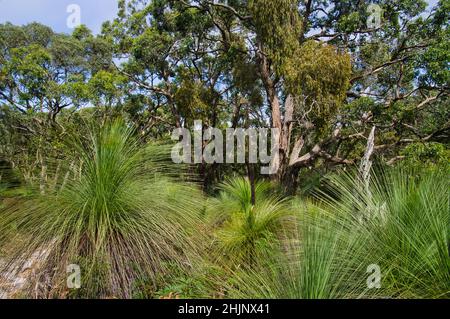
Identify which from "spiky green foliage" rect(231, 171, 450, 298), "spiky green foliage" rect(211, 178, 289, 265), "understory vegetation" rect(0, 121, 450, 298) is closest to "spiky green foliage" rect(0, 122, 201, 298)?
"understory vegetation" rect(0, 121, 450, 298)

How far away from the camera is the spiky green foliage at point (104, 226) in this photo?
271cm

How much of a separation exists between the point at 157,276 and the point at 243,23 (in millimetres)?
10453

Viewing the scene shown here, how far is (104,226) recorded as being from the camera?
272 cm

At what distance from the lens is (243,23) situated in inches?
465

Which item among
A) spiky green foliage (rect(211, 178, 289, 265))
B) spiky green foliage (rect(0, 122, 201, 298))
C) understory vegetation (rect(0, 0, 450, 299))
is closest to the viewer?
understory vegetation (rect(0, 0, 450, 299))

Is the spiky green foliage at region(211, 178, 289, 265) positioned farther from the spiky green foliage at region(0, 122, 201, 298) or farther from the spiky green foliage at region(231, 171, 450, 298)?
the spiky green foliage at region(231, 171, 450, 298)

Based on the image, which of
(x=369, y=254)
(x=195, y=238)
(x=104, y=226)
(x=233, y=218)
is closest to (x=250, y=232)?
(x=233, y=218)

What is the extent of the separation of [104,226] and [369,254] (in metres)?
1.85

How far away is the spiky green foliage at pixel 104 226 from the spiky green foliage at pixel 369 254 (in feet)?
2.91

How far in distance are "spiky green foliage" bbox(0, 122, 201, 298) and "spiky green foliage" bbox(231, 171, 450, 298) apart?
2.91ft

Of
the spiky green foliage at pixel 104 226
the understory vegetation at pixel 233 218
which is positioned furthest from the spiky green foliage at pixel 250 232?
the spiky green foliage at pixel 104 226

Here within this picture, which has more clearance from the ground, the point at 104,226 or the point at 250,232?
the point at 104,226

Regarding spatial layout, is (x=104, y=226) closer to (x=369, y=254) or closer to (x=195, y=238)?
(x=195, y=238)

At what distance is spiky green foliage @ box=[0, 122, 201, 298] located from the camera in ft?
8.87
